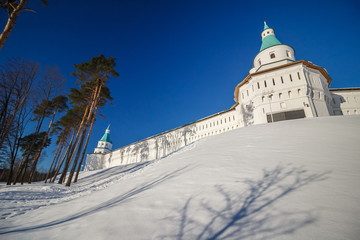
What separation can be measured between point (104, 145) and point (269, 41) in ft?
200

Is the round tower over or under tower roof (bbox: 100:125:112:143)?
over

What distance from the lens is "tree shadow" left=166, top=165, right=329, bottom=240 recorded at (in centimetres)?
190

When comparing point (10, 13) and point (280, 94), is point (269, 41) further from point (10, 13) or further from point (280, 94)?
point (10, 13)

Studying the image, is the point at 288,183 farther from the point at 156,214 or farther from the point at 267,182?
the point at 156,214

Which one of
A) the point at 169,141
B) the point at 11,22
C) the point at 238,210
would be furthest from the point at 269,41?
the point at 11,22

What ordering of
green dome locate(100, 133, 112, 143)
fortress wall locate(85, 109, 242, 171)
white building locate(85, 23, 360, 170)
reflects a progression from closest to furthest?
1. white building locate(85, 23, 360, 170)
2. fortress wall locate(85, 109, 242, 171)
3. green dome locate(100, 133, 112, 143)

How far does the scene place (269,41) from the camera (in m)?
25.6

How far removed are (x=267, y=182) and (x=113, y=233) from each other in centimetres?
312

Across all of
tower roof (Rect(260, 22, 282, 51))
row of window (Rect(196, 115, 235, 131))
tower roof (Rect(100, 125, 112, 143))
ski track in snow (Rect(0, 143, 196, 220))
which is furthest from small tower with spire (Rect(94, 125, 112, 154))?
tower roof (Rect(260, 22, 282, 51))

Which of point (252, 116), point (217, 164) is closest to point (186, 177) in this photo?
point (217, 164)

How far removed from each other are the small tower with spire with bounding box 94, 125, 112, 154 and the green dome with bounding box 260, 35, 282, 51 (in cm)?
5870

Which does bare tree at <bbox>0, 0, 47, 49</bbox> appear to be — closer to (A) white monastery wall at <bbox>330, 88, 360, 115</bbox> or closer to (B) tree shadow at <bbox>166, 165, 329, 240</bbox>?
(B) tree shadow at <bbox>166, 165, 329, 240</bbox>

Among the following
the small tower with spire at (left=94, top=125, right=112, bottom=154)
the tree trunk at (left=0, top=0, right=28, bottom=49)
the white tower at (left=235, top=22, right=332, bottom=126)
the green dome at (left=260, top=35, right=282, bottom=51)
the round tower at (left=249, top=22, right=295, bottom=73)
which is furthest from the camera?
the small tower with spire at (left=94, top=125, right=112, bottom=154)

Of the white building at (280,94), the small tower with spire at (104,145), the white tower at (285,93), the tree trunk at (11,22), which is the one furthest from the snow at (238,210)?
the small tower with spire at (104,145)
